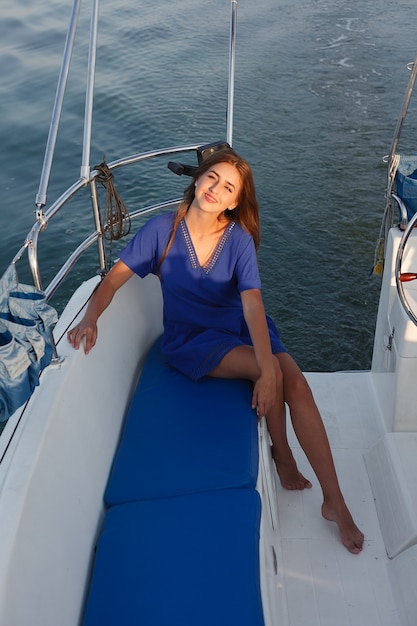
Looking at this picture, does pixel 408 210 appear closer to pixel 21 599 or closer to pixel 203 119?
pixel 21 599

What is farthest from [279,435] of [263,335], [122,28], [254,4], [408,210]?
[254,4]

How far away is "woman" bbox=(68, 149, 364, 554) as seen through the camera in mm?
1833

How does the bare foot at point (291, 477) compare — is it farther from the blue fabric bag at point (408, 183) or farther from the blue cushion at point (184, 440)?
the blue fabric bag at point (408, 183)

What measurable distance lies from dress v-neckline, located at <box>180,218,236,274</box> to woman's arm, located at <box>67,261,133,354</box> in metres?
0.19

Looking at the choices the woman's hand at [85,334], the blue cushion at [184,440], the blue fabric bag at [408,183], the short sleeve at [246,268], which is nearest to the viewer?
the blue cushion at [184,440]

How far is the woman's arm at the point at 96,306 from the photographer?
177 centimetres

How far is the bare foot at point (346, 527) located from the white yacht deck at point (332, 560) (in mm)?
26

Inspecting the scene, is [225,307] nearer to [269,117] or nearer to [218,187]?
[218,187]

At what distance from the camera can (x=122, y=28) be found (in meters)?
8.35

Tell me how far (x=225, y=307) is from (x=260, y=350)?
236 millimetres

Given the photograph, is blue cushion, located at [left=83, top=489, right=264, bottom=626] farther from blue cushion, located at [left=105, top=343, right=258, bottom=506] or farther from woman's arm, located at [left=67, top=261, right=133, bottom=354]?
woman's arm, located at [left=67, top=261, right=133, bottom=354]

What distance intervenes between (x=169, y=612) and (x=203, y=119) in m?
5.54

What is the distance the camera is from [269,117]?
6348mm

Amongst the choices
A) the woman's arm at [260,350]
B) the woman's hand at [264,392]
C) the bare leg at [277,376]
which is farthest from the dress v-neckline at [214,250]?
the woman's hand at [264,392]
